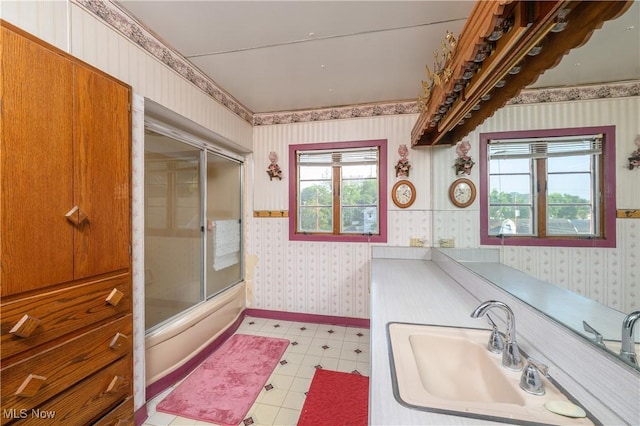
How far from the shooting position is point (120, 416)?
4.53ft

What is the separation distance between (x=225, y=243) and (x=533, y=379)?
9.23ft

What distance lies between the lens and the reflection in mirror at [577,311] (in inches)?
26.0

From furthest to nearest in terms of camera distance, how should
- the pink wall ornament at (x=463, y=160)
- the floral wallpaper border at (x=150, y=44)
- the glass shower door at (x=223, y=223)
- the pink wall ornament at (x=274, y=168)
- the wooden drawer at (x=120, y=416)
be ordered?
1. the pink wall ornament at (x=274, y=168)
2. the glass shower door at (x=223, y=223)
3. the pink wall ornament at (x=463, y=160)
4. the floral wallpaper border at (x=150, y=44)
5. the wooden drawer at (x=120, y=416)

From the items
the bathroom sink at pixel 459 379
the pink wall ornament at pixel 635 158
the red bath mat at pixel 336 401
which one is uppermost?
the pink wall ornament at pixel 635 158

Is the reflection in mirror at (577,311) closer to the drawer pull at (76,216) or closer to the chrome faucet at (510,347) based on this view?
the chrome faucet at (510,347)

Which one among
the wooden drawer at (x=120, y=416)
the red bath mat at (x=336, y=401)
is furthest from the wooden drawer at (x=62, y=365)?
the red bath mat at (x=336, y=401)

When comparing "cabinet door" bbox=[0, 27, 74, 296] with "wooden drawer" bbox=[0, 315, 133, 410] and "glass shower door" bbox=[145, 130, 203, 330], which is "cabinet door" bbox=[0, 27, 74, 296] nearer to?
"wooden drawer" bbox=[0, 315, 133, 410]

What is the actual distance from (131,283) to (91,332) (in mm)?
291

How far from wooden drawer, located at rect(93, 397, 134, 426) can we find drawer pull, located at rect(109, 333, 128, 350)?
34 cm

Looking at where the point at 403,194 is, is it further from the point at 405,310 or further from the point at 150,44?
the point at 150,44

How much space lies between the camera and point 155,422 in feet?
5.42

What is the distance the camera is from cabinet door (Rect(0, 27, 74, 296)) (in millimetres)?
935

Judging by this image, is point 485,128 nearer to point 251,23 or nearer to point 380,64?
point 380,64

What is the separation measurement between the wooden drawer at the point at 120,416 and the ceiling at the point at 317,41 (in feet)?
7.78
